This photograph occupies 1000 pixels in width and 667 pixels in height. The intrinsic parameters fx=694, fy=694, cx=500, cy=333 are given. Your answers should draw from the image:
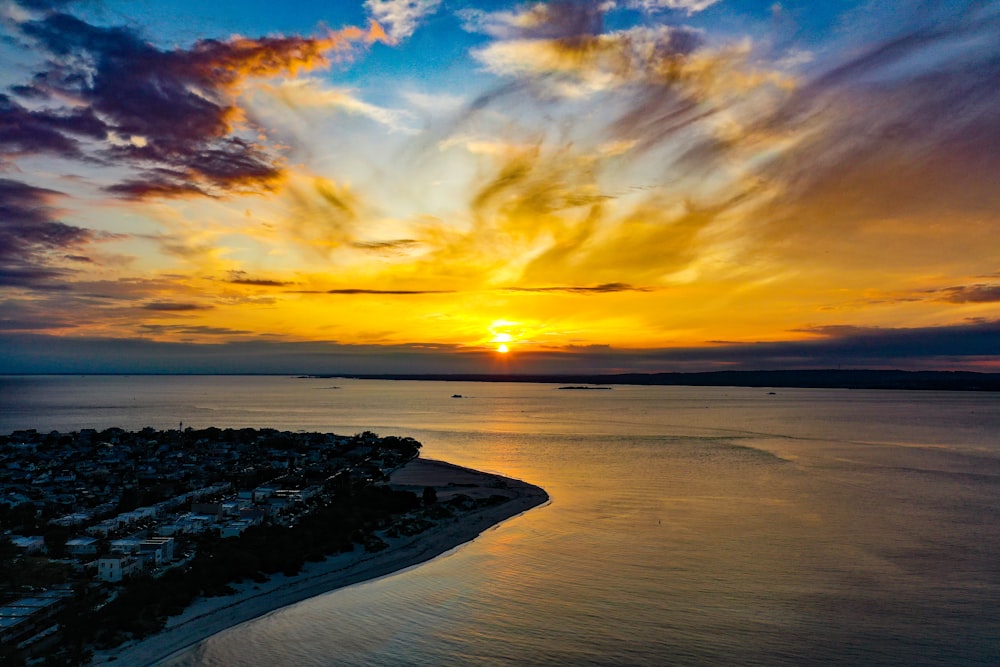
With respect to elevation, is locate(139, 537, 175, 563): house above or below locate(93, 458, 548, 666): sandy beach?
above

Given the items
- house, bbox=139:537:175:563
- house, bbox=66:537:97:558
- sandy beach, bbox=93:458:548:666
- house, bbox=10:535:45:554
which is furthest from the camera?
house, bbox=10:535:45:554

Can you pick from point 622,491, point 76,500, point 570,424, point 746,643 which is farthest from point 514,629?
point 570,424

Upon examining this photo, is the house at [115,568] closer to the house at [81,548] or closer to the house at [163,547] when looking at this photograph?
the house at [163,547]

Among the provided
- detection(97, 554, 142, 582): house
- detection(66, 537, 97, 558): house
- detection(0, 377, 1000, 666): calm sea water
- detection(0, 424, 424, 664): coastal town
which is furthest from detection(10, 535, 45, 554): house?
detection(0, 377, 1000, 666): calm sea water

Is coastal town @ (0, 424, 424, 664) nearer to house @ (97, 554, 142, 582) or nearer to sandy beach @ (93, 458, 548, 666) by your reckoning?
house @ (97, 554, 142, 582)

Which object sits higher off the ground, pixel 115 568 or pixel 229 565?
pixel 115 568

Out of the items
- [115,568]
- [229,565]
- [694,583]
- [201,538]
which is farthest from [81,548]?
[694,583]

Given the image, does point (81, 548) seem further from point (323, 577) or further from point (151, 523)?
point (323, 577)
